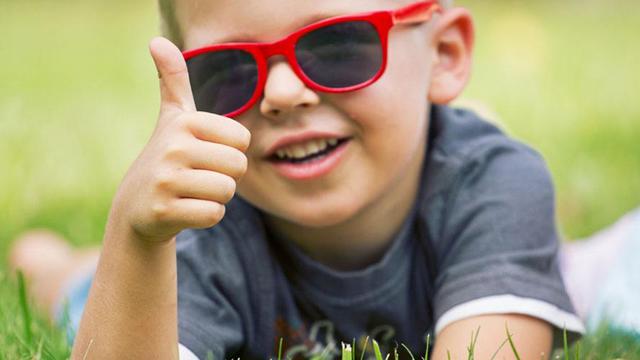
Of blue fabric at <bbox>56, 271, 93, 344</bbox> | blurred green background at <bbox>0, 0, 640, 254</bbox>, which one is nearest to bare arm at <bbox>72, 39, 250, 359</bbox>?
blue fabric at <bbox>56, 271, 93, 344</bbox>

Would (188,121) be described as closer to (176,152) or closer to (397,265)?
(176,152)

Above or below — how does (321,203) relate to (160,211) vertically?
below

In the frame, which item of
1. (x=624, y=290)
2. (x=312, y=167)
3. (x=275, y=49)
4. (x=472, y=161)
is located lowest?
(x=624, y=290)

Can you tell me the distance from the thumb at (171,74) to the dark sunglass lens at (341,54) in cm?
28

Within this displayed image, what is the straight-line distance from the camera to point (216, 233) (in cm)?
222

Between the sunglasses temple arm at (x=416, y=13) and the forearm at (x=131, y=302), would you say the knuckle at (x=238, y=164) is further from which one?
the sunglasses temple arm at (x=416, y=13)

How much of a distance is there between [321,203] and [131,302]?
18.2 inches

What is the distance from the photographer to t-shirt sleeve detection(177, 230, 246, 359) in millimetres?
2014

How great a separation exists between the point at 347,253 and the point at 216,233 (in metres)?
0.28

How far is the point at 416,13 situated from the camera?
6.72 feet

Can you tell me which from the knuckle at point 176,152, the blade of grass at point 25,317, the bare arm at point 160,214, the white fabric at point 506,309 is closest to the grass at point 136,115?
the blade of grass at point 25,317

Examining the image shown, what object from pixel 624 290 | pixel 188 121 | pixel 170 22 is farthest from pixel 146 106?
pixel 188 121

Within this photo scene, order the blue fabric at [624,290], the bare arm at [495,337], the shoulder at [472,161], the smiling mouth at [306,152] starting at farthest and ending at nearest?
the blue fabric at [624,290] < the shoulder at [472,161] < the smiling mouth at [306,152] < the bare arm at [495,337]

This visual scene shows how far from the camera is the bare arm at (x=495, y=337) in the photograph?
1864 mm
